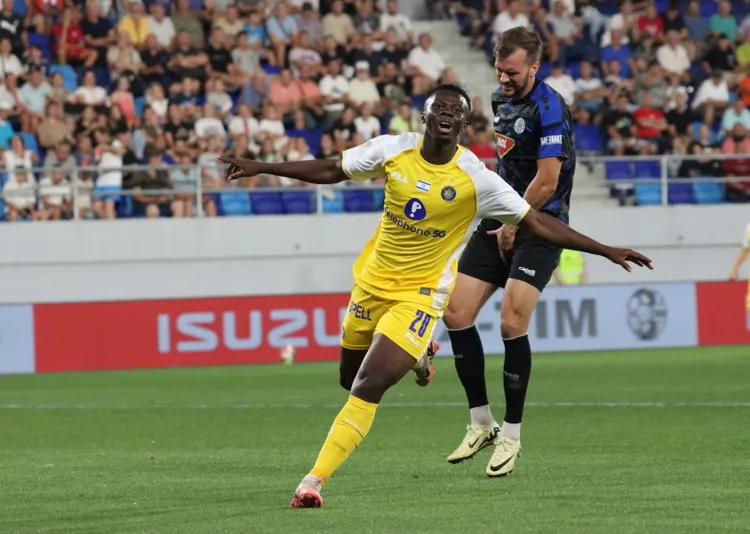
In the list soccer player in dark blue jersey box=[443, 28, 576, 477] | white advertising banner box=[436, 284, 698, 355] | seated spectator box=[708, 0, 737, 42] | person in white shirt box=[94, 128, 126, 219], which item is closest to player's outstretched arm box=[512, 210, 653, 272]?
soccer player in dark blue jersey box=[443, 28, 576, 477]

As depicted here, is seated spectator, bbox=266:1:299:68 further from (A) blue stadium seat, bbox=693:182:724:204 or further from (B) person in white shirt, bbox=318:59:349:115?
(A) blue stadium seat, bbox=693:182:724:204

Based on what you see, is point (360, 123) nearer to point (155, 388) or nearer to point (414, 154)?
point (155, 388)

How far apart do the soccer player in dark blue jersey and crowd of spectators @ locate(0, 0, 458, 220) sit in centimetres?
1322

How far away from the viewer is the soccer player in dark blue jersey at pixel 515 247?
8531 mm

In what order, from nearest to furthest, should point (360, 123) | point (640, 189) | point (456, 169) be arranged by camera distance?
point (456, 169) → point (360, 123) → point (640, 189)

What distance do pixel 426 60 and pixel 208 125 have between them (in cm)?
434

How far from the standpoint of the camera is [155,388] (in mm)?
16938

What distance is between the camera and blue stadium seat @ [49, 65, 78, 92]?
23078 mm

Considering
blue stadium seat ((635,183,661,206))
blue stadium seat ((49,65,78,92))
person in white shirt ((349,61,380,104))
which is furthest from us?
blue stadium seat ((635,183,661,206))

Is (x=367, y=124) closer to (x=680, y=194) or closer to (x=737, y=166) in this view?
(x=680, y=194)

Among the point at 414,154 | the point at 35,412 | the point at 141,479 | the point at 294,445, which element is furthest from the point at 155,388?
the point at 414,154

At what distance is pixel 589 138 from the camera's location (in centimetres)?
2516

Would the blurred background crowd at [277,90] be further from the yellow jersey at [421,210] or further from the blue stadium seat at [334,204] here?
the yellow jersey at [421,210]

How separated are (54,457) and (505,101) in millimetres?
3747
